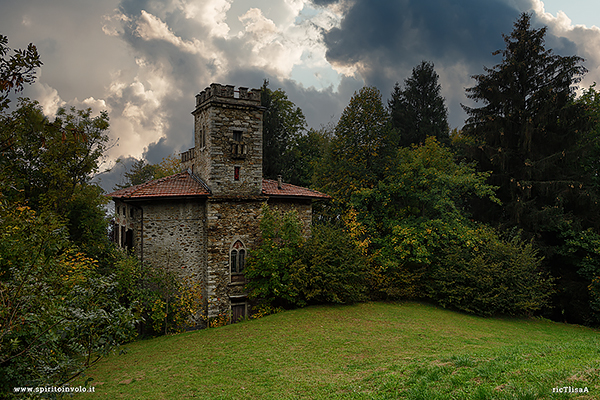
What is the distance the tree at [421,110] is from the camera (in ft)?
134

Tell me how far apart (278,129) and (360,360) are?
26.5m

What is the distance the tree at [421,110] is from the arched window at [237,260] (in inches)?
1132

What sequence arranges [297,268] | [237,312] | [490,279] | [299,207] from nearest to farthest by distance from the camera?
[297,268] → [237,312] → [490,279] → [299,207]

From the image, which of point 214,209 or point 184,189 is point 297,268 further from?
point 184,189

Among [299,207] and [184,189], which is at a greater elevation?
[184,189]

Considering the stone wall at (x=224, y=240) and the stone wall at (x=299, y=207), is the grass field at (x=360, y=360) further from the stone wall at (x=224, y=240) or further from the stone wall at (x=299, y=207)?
the stone wall at (x=299, y=207)

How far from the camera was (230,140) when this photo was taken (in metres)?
18.2

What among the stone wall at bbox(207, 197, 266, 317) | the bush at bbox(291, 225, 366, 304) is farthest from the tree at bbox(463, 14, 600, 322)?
the stone wall at bbox(207, 197, 266, 317)

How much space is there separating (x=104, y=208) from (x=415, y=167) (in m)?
20.1

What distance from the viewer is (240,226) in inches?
720

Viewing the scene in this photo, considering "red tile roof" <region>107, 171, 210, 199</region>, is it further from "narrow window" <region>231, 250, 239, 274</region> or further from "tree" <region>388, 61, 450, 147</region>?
"tree" <region>388, 61, 450, 147</region>

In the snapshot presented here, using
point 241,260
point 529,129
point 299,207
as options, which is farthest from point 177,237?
point 529,129

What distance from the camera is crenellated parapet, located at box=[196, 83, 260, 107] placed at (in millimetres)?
17953

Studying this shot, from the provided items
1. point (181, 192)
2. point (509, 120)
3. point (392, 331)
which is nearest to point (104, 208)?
point (181, 192)
